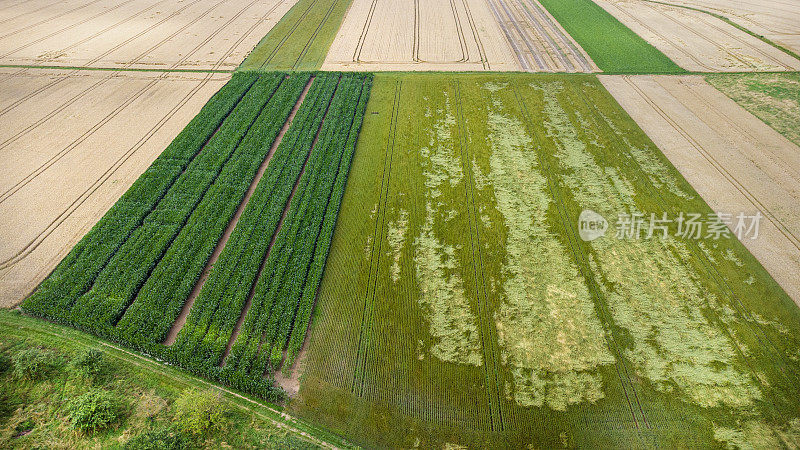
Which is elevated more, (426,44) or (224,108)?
(426,44)

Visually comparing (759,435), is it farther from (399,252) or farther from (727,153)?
(727,153)

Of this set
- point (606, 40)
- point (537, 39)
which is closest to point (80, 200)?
point (537, 39)

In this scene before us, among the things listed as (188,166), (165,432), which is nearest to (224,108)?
(188,166)

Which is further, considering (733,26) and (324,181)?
(733,26)

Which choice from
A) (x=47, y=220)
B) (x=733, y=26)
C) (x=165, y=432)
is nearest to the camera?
(x=165, y=432)

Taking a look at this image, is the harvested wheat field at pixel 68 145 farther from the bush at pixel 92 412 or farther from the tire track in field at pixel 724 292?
the tire track in field at pixel 724 292

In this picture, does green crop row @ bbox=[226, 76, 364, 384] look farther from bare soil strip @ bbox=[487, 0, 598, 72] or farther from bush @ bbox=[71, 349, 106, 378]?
bare soil strip @ bbox=[487, 0, 598, 72]

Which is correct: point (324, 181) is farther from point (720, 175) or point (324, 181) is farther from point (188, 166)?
point (720, 175)
